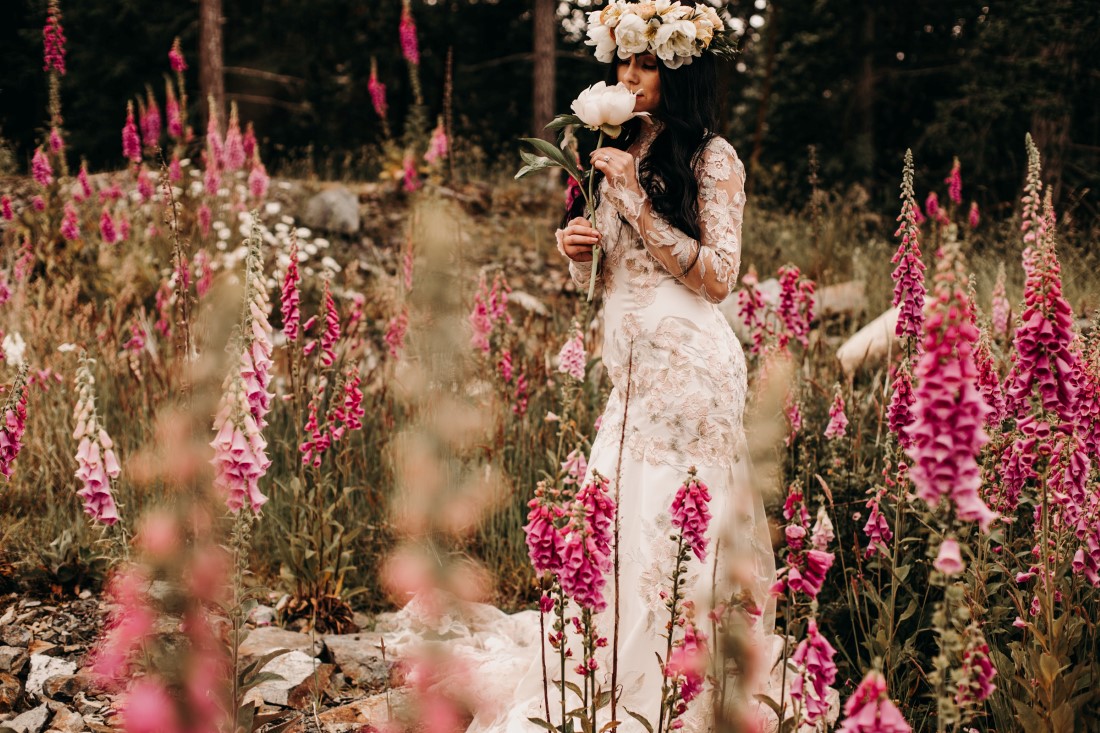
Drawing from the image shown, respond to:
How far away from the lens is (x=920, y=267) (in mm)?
2455

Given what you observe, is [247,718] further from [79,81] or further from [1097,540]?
[79,81]

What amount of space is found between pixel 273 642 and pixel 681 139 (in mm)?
2379

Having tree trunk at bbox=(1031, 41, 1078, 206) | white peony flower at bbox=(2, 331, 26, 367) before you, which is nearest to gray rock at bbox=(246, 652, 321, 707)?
white peony flower at bbox=(2, 331, 26, 367)

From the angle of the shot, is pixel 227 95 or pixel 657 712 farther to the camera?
pixel 227 95

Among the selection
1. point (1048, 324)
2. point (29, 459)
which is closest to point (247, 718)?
point (1048, 324)

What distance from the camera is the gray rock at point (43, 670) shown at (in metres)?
2.87

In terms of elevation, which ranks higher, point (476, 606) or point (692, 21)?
point (692, 21)

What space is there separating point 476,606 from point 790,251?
668cm

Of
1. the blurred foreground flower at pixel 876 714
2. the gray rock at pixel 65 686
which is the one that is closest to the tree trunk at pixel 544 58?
the gray rock at pixel 65 686

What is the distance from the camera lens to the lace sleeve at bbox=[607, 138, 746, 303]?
2.63 metres

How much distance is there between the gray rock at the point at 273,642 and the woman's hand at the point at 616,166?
2009 mm

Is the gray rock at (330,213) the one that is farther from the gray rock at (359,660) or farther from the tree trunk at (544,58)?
the gray rock at (359,660)

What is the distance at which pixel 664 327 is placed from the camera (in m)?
2.78

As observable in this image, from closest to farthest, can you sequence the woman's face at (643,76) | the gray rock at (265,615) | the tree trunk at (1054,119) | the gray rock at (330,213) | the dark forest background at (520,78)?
the woman's face at (643,76) → the gray rock at (265,615) → the gray rock at (330,213) → the tree trunk at (1054,119) → the dark forest background at (520,78)
